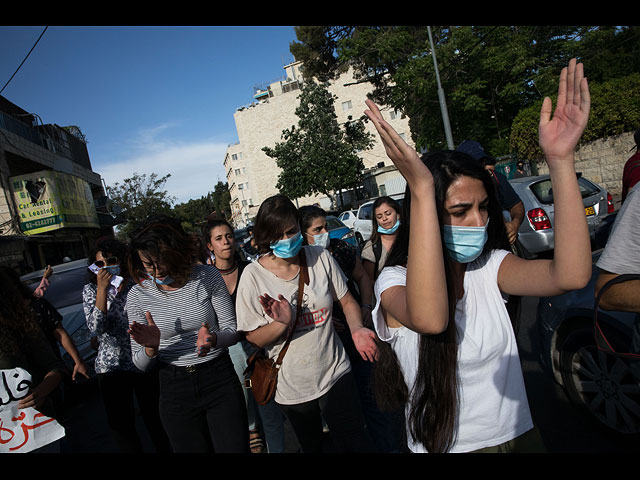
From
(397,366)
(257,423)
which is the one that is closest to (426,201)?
(397,366)

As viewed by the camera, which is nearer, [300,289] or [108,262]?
[300,289]

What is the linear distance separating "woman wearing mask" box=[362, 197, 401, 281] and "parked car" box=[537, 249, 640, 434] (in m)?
1.48

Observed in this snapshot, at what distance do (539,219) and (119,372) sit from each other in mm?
6977

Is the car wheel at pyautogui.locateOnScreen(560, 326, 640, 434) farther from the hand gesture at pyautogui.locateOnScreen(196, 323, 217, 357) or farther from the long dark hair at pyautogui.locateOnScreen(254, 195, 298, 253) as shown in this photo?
the hand gesture at pyautogui.locateOnScreen(196, 323, 217, 357)

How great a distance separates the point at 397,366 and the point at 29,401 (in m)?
2.18

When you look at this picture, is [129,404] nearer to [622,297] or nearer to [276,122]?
[622,297]

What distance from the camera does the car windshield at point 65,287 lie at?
6406 mm

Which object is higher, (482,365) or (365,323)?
(482,365)

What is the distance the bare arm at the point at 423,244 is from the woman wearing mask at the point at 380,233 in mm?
2811

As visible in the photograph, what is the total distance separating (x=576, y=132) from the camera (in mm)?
1313

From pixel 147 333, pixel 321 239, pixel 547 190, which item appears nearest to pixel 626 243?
pixel 321 239

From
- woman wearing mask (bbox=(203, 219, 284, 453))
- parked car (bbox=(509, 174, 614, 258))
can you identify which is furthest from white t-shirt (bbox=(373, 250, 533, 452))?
parked car (bbox=(509, 174, 614, 258))

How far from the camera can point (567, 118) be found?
1.36m
